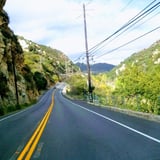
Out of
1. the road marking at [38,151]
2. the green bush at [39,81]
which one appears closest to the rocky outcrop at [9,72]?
the road marking at [38,151]

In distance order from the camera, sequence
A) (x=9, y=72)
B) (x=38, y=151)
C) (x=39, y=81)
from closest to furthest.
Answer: (x=38, y=151), (x=9, y=72), (x=39, y=81)

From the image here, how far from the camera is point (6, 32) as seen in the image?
78.1 metres

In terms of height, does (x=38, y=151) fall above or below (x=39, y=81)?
below

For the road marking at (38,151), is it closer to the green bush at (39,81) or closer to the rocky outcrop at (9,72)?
the rocky outcrop at (9,72)

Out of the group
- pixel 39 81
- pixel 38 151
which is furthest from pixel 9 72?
pixel 39 81

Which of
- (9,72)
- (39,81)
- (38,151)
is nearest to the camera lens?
(38,151)

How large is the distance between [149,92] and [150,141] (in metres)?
84.3

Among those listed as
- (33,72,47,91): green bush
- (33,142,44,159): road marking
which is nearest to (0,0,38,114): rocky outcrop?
(33,142,44,159): road marking

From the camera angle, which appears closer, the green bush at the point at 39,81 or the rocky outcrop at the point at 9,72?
the rocky outcrop at the point at 9,72

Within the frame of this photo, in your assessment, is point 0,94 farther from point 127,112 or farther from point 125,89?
point 125,89

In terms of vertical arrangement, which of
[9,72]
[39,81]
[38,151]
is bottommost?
[38,151]

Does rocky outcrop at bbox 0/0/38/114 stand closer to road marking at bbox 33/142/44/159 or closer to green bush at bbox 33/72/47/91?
road marking at bbox 33/142/44/159

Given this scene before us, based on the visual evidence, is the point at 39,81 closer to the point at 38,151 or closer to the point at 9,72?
the point at 9,72

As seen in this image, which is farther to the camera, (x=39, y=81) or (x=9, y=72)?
(x=39, y=81)
